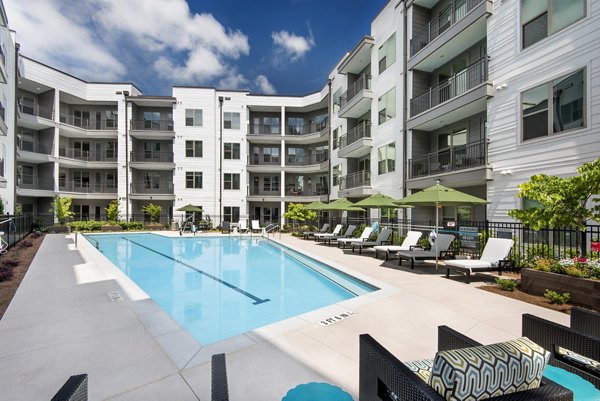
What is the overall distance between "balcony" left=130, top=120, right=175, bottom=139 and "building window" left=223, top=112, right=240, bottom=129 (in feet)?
17.6

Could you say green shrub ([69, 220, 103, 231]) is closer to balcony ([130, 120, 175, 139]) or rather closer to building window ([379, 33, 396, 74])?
balcony ([130, 120, 175, 139])

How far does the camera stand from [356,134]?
2225cm

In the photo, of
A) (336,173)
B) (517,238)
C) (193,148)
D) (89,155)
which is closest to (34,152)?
(89,155)

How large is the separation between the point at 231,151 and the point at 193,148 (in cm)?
380

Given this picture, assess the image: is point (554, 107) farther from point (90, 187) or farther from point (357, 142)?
point (90, 187)

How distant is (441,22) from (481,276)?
1367 cm

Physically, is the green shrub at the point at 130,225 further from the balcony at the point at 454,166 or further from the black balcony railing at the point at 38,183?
the balcony at the point at 454,166

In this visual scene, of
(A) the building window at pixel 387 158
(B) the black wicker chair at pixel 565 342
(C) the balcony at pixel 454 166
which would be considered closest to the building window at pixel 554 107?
(C) the balcony at pixel 454 166

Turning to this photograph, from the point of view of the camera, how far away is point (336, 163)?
26375mm

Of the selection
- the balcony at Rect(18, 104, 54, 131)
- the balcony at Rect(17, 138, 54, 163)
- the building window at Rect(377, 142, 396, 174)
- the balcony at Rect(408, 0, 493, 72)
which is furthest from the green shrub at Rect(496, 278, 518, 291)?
Answer: the balcony at Rect(18, 104, 54, 131)

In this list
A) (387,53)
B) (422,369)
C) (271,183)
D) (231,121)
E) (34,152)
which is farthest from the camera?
(271,183)

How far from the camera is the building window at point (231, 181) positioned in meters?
31.2

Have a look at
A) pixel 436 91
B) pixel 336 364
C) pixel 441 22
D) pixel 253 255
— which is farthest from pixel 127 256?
pixel 441 22

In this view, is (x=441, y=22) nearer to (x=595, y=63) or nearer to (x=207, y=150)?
(x=595, y=63)
